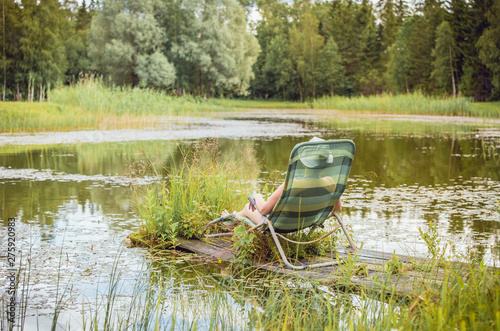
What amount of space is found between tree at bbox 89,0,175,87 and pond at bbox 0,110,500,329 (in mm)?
25551

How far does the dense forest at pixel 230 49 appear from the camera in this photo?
1495 inches

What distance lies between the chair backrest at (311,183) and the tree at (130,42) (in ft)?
122

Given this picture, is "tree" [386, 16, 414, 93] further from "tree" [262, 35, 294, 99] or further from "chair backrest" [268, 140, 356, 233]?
"chair backrest" [268, 140, 356, 233]

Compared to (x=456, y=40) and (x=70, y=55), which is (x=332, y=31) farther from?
(x=70, y=55)

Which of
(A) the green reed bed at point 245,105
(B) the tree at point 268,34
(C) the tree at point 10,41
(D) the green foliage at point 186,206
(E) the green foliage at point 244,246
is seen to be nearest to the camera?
(E) the green foliage at point 244,246

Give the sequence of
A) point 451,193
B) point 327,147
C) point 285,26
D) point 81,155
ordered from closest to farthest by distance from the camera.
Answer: point 327,147
point 451,193
point 81,155
point 285,26

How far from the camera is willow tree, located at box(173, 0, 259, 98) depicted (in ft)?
143

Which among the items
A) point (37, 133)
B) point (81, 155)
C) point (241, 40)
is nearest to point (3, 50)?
point (241, 40)

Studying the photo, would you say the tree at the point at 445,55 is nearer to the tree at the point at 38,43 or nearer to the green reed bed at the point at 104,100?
the green reed bed at the point at 104,100

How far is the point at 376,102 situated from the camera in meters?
34.7

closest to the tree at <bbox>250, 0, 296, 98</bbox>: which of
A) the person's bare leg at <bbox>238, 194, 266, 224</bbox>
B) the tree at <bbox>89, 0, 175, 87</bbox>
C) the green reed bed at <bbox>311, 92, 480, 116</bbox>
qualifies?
the tree at <bbox>89, 0, 175, 87</bbox>

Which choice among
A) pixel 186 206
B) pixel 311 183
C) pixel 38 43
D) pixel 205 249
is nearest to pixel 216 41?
pixel 38 43

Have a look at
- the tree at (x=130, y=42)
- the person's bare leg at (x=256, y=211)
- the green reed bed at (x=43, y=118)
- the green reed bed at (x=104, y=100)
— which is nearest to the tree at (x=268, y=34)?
the tree at (x=130, y=42)

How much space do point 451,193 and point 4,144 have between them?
1181 centimetres
